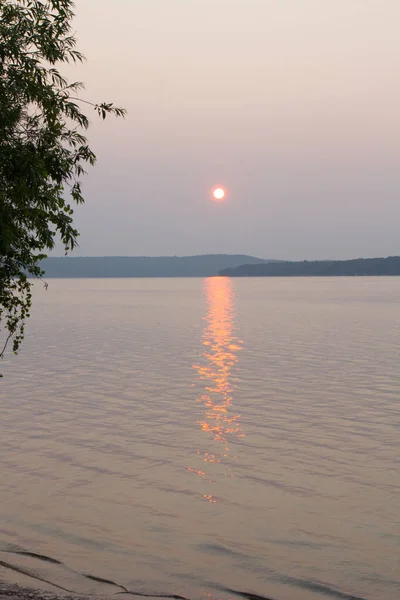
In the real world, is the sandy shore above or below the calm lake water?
above

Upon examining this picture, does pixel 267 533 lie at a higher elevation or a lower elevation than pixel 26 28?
lower

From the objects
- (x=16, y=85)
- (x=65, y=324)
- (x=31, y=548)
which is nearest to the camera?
(x=16, y=85)

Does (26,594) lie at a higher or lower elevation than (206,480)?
higher

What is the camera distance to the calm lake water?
52.1 ft

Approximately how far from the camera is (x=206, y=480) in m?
23.1

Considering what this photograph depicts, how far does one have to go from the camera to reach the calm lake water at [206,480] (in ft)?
52.1

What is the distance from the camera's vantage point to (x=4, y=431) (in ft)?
97.3

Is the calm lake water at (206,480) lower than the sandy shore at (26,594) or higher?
lower

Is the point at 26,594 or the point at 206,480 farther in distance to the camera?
the point at 206,480

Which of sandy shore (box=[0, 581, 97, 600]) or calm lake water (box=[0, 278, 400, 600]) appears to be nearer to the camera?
sandy shore (box=[0, 581, 97, 600])

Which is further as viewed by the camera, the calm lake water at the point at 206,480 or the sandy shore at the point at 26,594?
the calm lake water at the point at 206,480

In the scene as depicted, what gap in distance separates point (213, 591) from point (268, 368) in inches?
1534

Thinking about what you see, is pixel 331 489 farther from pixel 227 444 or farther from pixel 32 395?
pixel 32 395

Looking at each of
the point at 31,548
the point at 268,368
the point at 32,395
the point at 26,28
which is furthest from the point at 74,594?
the point at 268,368
